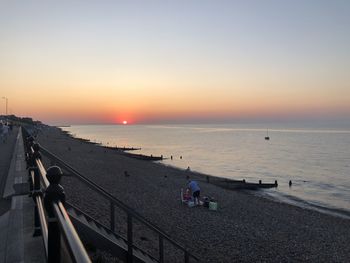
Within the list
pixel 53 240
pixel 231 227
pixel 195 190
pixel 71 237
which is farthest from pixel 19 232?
pixel 195 190

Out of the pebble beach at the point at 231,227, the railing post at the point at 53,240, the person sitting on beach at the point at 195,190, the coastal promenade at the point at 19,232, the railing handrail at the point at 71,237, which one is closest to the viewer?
the railing handrail at the point at 71,237

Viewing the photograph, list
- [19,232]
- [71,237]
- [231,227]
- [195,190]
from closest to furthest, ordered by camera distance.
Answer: [71,237], [19,232], [231,227], [195,190]

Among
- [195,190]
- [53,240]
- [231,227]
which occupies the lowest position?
[231,227]

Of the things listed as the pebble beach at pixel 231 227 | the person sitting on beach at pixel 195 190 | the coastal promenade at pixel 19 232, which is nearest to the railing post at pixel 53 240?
the coastal promenade at pixel 19 232

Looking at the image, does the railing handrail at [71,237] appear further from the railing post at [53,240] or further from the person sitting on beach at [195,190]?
the person sitting on beach at [195,190]

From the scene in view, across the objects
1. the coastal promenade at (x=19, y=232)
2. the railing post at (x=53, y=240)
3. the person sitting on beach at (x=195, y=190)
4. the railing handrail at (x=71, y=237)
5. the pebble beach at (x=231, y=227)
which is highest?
the railing handrail at (x=71, y=237)

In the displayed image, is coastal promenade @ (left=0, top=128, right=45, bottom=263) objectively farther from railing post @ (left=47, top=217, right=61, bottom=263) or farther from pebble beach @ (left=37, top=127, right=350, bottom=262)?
A: pebble beach @ (left=37, top=127, right=350, bottom=262)

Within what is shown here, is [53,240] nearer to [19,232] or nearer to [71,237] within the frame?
[71,237]

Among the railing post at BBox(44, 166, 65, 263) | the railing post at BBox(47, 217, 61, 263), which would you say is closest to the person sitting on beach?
the railing post at BBox(44, 166, 65, 263)

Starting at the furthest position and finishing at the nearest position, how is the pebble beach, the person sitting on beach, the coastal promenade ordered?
the person sitting on beach < the pebble beach < the coastal promenade

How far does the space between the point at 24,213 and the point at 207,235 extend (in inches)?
459

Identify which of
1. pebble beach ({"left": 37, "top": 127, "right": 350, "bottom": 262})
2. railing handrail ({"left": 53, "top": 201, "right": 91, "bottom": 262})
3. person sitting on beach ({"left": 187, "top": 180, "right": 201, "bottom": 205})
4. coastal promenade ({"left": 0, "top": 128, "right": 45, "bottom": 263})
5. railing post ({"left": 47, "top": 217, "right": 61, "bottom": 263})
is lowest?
pebble beach ({"left": 37, "top": 127, "right": 350, "bottom": 262})

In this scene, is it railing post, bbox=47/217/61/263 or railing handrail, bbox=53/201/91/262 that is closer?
railing handrail, bbox=53/201/91/262

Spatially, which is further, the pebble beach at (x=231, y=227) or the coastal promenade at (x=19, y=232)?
the pebble beach at (x=231, y=227)
